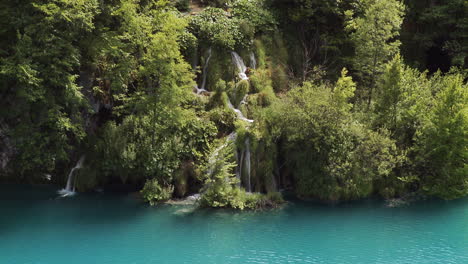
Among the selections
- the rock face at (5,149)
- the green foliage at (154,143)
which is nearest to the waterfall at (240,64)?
the green foliage at (154,143)

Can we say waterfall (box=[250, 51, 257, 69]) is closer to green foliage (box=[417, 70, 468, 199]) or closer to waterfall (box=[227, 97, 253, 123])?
waterfall (box=[227, 97, 253, 123])

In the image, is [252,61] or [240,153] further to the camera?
[252,61]

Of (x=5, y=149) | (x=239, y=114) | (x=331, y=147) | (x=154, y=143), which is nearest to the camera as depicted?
(x=331, y=147)

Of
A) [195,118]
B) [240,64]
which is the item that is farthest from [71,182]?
[240,64]

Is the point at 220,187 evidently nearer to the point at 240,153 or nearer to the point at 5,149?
the point at 240,153

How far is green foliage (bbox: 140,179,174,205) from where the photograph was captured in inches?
1004

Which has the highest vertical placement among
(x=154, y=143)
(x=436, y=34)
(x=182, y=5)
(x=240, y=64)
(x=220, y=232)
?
(x=182, y=5)

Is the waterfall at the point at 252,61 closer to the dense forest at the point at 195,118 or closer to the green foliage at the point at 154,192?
the dense forest at the point at 195,118

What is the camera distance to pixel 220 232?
23062 millimetres

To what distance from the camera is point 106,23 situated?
27406 millimetres

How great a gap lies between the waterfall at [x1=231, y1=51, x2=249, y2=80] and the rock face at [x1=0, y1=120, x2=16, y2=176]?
16.0 m

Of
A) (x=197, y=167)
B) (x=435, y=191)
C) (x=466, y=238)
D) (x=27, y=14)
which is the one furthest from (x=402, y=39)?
(x=27, y=14)

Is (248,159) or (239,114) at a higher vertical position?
(239,114)

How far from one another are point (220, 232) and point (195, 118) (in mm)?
7734
